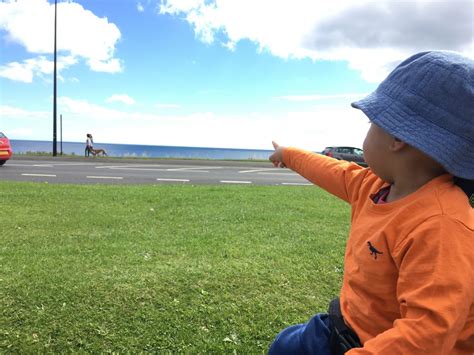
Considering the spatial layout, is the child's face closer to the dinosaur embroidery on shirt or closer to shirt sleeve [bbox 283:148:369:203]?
the dinosaur embroidery on shirt

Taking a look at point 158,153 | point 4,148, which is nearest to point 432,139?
point 4,148

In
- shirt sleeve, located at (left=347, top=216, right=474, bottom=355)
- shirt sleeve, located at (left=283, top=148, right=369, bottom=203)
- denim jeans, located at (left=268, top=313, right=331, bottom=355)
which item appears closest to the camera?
shirt sleeve, located at (left=347, top=216, right=474, bottom=355)

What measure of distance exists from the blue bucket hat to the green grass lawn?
205 cm

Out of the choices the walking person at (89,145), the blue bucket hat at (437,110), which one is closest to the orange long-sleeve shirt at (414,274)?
the blue bucket hat at (437,110)

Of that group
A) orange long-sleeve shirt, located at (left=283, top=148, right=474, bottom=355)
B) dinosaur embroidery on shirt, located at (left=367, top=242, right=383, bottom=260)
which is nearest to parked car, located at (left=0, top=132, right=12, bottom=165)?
orange long-sleeve shirt, located at (left=283, top=148, right=474, bottom=355)

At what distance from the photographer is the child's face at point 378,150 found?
134cm

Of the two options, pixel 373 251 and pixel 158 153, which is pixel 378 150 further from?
pixel 158 153

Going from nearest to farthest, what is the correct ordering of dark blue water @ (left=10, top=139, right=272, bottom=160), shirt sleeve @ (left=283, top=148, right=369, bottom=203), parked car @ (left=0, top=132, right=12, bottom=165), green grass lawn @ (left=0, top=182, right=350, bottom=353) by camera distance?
shirt sleeve @ (left=283, top=148, right=369, bottom=203)
green grass lawn @ (left=0, top=182, right=350, bottom=353)
parked car @ (left=0, top=132, right=12, bottom=165)
dark blue water @ (left=10, top=139, right=272, bottom=160)

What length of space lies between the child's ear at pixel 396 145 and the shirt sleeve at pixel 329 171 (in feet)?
1.34

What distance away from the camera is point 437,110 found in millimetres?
1228

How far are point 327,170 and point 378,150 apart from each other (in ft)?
1.83

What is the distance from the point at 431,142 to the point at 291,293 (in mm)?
2610

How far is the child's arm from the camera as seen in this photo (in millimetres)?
1767

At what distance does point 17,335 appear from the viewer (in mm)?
2805
